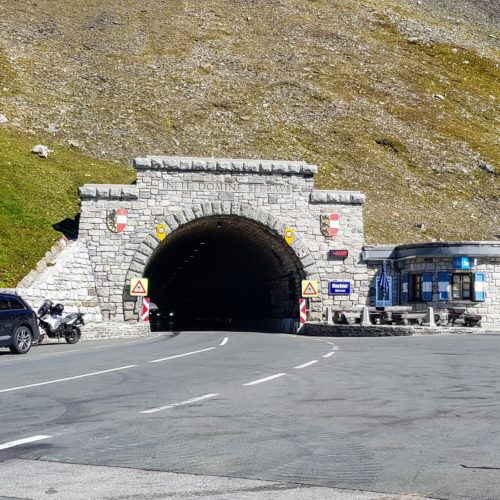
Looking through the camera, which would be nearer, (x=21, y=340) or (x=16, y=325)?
(x=16, y=325)

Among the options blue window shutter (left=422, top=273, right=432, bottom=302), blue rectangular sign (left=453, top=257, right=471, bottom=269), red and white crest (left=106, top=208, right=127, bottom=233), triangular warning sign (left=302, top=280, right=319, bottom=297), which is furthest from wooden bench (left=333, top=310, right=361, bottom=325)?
red and white crest (left=106, top=208, right=127, bottom=233)

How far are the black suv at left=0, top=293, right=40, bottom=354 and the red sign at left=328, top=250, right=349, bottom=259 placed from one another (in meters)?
17.7

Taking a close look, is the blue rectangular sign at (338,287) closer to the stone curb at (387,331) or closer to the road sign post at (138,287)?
the stone curb at (387,331)

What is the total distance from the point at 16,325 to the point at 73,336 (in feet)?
20.0

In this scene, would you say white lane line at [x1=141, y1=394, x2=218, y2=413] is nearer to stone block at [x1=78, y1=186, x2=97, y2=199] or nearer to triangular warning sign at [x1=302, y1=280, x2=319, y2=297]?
stone block at [x1=78, y1=186, x2=97, y2=199]

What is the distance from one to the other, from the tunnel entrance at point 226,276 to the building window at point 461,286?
263 inches

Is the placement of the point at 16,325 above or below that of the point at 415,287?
below

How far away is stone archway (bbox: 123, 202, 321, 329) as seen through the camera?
34.4m

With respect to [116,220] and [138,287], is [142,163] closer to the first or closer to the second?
[116,220]

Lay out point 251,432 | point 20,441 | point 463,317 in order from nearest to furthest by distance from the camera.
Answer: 1. point 20,441
2. point 251,432
3. point 463,317

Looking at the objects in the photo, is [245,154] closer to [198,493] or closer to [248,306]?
[248,306]

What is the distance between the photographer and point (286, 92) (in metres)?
71.6

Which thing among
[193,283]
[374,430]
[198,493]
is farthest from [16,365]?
[193,283]

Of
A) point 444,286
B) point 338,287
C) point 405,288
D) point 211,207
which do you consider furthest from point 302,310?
point 444,286
